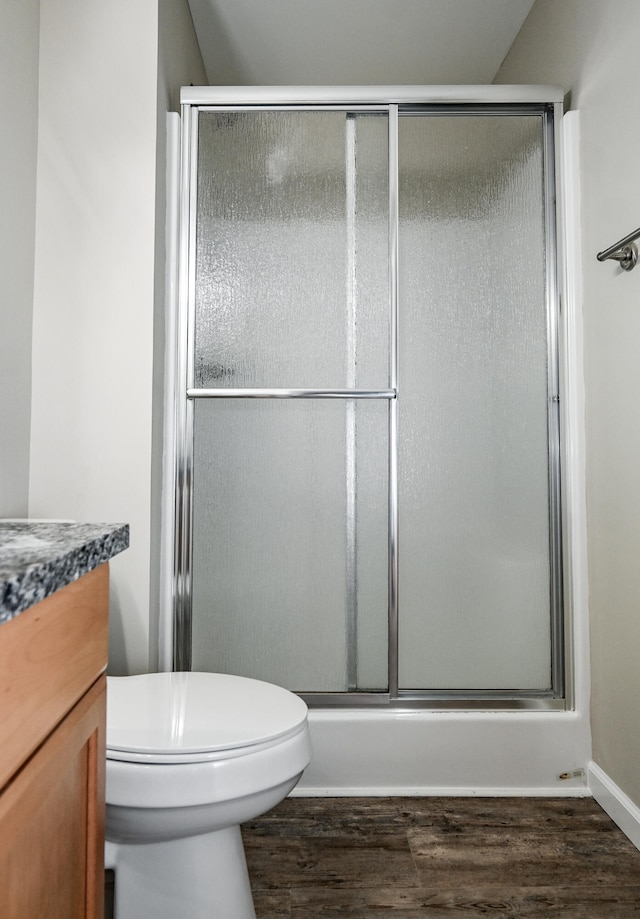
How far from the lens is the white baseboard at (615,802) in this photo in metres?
1.61

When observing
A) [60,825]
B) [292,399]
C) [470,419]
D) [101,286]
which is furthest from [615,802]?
[101,286]

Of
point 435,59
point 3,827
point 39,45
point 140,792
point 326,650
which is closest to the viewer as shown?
point 3,827

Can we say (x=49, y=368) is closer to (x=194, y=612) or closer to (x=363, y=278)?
(x=194, y=612)

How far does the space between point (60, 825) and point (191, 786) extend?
469 millimetres

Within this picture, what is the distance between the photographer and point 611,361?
1.76m

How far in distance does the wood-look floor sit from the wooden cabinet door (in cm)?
77

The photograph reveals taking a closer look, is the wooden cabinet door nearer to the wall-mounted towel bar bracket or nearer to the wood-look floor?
the wood-look floor

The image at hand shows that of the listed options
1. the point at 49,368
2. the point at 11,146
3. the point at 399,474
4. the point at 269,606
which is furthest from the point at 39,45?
the point at 269,606

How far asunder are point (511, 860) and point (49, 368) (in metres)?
1.78

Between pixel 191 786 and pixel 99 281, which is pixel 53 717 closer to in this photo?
pixel 191 786

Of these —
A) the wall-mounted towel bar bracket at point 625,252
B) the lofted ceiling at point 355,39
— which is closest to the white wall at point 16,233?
the lofted ceiling at point 355,39

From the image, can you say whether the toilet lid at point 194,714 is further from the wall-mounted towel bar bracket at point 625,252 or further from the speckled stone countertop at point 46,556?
the wall-mounted towel bar bracket at point 625,252

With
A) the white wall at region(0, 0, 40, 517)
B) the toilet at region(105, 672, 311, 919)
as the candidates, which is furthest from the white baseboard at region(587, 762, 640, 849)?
the white wall at region(0, 0, 40, 517)

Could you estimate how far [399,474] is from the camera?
1.96 metres
